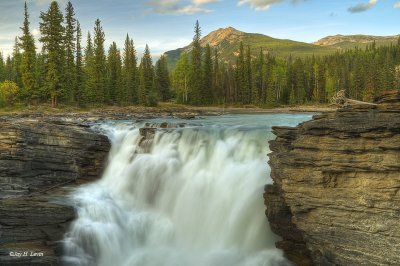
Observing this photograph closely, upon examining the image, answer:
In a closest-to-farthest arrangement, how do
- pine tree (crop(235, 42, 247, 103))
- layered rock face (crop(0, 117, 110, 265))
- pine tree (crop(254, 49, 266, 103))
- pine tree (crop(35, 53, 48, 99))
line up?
layered rock face (crop(0, 117, 110, 265)) → pine tree (crop(35, 53, 48, 99)) → pine tree (crop(235, 42, 247, 103)) → pine tree (crop(254, 49, 266, 103))

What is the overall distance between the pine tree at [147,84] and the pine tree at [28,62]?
2228 cm

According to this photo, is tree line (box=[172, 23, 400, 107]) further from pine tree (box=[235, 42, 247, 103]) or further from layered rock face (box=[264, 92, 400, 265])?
layered rock face (box=[264, 92, 400, 265])

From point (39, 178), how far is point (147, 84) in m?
67.8

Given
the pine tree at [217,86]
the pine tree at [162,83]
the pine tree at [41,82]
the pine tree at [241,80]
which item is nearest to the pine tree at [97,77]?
the pine tree at [41,82]

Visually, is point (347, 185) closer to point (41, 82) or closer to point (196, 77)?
point (41, 82)

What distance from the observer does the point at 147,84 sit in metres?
87.5

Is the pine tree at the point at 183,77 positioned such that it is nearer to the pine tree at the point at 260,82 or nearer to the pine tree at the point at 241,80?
the pine tree at the point at 241,80

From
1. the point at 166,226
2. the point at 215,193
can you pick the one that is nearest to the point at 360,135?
the point at 215,193

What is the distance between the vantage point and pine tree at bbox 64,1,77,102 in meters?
61.1

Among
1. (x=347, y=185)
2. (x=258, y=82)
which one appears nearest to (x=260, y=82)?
(x=258, y=82)


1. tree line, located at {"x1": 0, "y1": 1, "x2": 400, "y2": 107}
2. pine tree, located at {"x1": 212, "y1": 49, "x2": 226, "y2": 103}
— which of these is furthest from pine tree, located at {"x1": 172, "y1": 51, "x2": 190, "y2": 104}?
pine tree, located at {"x1": 212, "y1": 49, "x2": 226, "y2": 103}

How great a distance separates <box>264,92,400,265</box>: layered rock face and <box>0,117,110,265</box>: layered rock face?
9.55 metres

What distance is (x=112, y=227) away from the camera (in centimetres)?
1716

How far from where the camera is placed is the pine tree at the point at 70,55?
6112 cm
